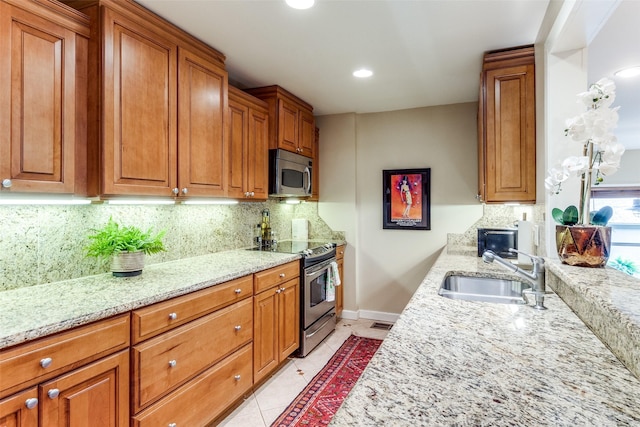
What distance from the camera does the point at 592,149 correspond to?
139 cm

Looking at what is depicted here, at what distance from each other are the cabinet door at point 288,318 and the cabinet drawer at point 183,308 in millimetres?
495

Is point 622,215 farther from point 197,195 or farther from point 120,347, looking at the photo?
point 120,347

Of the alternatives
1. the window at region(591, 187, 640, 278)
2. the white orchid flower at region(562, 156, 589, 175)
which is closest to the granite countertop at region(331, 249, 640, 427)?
the white orchid flower at region(562, 156, 589, 175)

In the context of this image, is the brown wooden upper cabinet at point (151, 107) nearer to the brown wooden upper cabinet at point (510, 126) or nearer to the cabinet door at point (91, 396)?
the cabinet door at point (91, 396)

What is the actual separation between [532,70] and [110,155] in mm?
2578

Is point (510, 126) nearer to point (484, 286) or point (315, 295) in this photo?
point (484, 286)

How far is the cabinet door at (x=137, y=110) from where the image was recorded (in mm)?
1687

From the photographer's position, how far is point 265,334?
96.0 inches

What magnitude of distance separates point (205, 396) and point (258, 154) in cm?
185

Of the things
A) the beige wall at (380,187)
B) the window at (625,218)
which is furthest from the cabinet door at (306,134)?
the window at (625,218)

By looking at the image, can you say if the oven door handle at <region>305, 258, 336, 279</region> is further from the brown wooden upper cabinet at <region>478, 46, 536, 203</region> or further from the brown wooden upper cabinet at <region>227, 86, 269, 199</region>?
the brown wooden upper cabinet at <region>478, 46, 536, 203</region>

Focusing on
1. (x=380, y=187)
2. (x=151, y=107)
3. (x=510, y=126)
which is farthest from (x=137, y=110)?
(x=380, y=187)

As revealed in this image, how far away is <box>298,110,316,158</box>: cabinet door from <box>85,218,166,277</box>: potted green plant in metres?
1.94

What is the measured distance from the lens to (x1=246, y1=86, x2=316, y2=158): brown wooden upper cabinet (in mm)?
3074
